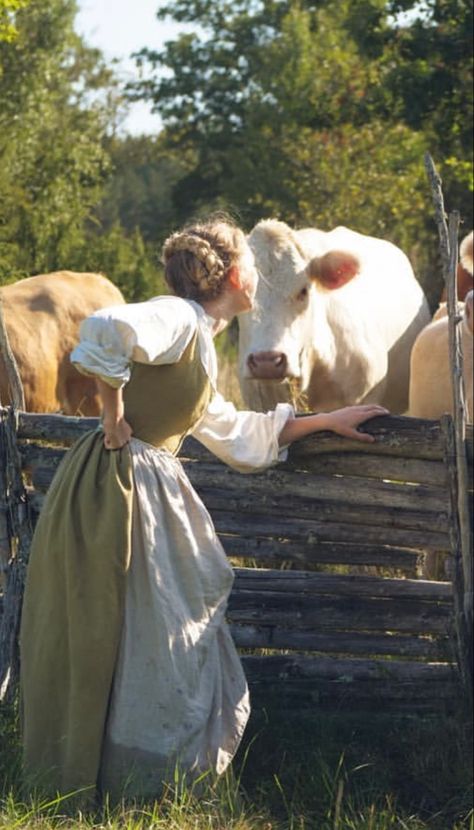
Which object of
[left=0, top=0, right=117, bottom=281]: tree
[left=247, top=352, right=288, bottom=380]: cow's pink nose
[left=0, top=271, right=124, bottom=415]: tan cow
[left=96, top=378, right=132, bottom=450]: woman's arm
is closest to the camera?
[left=96, top=378, right=132, bottom=450]: woman's arm

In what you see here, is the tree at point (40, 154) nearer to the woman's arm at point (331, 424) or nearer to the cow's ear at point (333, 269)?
the cow's ear at point (333, 269)

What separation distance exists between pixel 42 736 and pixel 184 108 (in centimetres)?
2336

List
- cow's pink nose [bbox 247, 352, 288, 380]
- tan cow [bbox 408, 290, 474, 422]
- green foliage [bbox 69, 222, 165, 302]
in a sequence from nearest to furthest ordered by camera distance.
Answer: tan cow [bbox 408, 290, 474, 422], cow's pink nose [bbox 247, 352, 288, 380], green foliage [bbox 69, 222, 165, 302]

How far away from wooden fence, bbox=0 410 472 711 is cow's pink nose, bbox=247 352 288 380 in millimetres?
2237

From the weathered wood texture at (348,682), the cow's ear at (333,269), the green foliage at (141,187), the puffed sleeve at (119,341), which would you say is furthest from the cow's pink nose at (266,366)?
the green foliage at (141,187)

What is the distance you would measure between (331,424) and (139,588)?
92cm

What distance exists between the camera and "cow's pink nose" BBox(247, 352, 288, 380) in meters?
7.59

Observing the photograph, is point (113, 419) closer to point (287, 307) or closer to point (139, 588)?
point (139, 588)

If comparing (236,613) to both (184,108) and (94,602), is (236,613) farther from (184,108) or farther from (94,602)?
(184,108)

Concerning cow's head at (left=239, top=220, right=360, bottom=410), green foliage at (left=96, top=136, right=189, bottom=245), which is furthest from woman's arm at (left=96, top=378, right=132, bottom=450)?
green foliage at (left=96, top=136, right=189, bottom=245)

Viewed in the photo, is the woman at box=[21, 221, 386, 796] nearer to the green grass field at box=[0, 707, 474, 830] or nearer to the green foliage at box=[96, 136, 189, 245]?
the green grass field at box=[0, 707, 474, 830]

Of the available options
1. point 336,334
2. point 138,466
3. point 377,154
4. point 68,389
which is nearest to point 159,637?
point 138,466

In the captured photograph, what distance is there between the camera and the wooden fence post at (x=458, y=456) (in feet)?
15.5

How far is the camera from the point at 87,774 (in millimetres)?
4246
